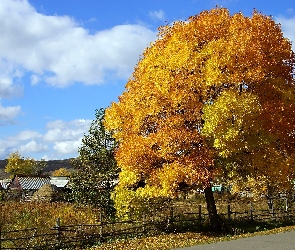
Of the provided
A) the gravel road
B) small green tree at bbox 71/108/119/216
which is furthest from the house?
the gravel road

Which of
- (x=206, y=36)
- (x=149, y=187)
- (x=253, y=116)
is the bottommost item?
(x=149, y=187)

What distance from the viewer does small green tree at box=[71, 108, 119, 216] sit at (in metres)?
30.0

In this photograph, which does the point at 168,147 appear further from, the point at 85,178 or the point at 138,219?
the point at 85,178

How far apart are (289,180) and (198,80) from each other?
8593 millimetres

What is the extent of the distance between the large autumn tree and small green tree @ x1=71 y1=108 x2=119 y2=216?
6339 mm

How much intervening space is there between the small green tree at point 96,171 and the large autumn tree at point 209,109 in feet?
20.8

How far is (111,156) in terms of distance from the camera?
1214 inches

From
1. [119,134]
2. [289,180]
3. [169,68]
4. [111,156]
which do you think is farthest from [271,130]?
[111,156]

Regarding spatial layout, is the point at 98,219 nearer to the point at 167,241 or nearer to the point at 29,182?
the point at 167,241

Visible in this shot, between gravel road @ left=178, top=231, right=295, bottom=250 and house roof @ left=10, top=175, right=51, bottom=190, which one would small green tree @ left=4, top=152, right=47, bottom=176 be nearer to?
house roof @ left=10, top=175, right=51, bottom=190

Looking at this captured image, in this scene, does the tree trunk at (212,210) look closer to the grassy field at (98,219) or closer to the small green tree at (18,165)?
the grassy field at (98,219)

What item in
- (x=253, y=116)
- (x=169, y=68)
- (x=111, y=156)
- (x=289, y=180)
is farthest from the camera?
(x=111, y=156)

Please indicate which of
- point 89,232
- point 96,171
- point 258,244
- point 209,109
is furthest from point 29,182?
point 258,244

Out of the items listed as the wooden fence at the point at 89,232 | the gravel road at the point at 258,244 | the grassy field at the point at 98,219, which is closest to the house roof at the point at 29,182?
the grassy field at the point at 98,219
